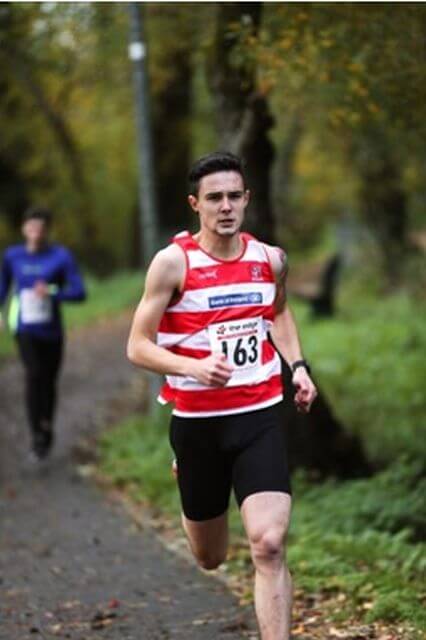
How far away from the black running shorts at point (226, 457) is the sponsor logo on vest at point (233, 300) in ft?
1.56

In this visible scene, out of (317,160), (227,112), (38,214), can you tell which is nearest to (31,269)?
(38,214)

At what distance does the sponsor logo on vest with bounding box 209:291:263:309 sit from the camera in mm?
5277

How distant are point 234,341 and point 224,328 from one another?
7cm

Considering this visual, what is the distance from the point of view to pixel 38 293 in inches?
438

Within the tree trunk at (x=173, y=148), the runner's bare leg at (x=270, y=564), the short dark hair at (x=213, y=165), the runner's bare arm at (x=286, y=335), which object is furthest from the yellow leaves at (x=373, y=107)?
the tree trunk at (x=173, y=148)

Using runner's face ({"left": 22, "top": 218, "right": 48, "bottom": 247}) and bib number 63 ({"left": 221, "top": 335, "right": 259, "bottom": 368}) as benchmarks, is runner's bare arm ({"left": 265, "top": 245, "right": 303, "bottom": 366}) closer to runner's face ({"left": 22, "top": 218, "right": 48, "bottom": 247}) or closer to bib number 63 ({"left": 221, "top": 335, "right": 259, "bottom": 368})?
bib number 63 ({"left": 221, "top": 335, "right": 259, "bottom": 368})

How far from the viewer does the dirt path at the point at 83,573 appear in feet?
A: 21.8

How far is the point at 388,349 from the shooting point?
61.7 feet

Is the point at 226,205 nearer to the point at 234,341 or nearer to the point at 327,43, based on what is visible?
the point at 234,341

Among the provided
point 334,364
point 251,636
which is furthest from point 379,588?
point 334,364

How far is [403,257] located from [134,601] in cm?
1860

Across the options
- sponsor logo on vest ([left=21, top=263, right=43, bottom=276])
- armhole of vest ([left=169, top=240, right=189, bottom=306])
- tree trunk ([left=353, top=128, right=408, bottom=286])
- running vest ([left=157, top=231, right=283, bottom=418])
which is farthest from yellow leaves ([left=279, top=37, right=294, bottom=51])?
tree trunk ([left=353, top=128, right=408, bottom=286])

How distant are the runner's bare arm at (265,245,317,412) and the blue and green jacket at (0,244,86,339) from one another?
18.5 ft

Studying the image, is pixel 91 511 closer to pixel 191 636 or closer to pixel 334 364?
pixel 191 636
